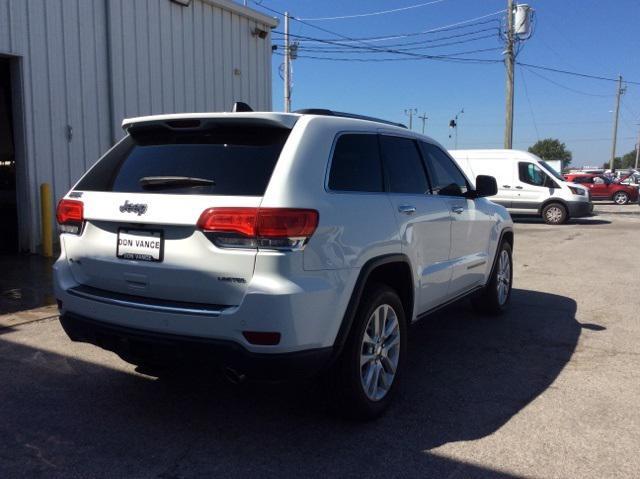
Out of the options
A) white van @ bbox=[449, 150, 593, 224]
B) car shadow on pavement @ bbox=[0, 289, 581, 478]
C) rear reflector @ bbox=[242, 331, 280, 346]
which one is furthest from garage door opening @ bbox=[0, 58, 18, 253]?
white van @ bbox=[449, 150, 593, 224]

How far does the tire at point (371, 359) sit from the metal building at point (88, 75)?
7529 millimetres

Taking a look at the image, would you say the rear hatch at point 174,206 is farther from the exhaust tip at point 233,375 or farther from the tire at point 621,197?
the tire at point 621,197

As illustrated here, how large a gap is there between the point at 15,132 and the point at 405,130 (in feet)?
23.8

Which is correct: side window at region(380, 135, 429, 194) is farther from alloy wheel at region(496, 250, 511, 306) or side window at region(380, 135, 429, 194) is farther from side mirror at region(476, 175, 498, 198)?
alloy wheel at region(496, 250, 511, 306)

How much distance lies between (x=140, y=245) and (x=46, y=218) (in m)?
6.90

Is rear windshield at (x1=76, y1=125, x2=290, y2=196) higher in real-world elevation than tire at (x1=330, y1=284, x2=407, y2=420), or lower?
higher

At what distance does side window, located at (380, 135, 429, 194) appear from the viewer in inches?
162

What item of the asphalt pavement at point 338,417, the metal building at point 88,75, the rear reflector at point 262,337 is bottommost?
the asphalt pavement at point 338,417

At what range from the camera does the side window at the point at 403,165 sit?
4.12m

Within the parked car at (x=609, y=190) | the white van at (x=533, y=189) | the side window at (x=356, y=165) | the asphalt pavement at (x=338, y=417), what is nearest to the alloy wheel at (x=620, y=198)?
the parked car at (x=609, y=190)

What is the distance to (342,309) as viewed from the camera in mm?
3266

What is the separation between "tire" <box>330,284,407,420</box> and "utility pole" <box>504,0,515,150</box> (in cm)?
2309

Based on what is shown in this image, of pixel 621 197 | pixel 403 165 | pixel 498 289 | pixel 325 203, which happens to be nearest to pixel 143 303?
pixel 325 203

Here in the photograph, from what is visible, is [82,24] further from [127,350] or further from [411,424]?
[411,424]
